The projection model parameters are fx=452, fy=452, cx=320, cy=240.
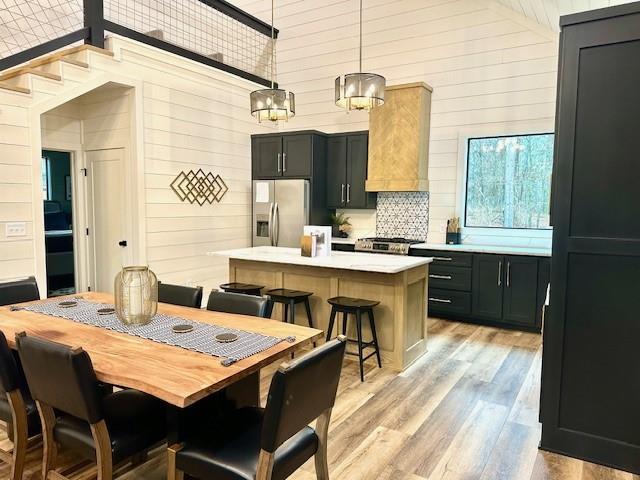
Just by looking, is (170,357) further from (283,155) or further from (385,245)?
(283,155)

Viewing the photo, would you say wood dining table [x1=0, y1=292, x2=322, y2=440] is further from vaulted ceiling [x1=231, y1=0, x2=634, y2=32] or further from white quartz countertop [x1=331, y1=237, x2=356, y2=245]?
vaulted ceiling [x1=231, y1=0, x2=634, y2=32]

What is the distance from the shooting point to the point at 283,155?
6324 mm

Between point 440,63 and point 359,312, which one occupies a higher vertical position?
point 440,63

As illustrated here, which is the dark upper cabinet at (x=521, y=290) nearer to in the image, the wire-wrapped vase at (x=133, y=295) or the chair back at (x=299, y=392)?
the chair back at (x=299, y=392)

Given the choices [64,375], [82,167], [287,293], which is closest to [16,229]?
[82,167]

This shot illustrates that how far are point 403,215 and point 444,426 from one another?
356 centimetres

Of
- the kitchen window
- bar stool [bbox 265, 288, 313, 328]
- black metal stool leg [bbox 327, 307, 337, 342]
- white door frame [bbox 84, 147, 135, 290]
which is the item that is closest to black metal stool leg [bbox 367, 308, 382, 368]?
black metal stool leg [bbox 327, 307, 337, 342]

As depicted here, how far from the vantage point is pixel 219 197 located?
6180mm

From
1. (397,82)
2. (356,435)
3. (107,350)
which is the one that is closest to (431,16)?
(397,82)

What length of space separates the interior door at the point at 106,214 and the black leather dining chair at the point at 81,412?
146 inches

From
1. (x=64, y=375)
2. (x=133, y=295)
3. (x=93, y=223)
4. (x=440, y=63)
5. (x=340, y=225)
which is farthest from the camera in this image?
(x=340, y=225)

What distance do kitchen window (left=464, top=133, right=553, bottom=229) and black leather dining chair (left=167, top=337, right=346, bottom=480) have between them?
4.32 metres

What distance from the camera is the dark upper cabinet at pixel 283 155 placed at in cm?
614

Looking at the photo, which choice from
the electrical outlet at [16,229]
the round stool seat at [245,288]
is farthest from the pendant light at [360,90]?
the electrical outlet at [16,229]
